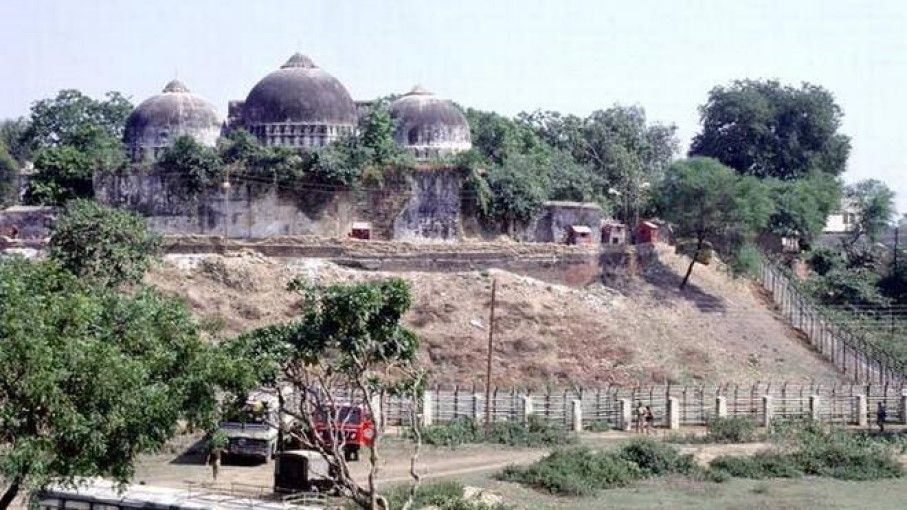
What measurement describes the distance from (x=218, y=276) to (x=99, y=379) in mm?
32521

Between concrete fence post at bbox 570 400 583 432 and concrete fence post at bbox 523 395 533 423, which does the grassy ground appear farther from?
concrete fence post at bbox 523 395 533 423

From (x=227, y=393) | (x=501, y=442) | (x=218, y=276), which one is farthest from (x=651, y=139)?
(x=227, y=393)

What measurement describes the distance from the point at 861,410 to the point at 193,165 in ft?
84.2

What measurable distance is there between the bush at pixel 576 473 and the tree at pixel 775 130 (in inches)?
1649

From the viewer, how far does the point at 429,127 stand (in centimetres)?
6350

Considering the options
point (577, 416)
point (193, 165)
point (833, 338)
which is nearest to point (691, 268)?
point (833, 338)

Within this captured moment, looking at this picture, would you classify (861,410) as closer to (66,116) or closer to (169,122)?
(169,122)

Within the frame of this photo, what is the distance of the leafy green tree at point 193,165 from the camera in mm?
56469

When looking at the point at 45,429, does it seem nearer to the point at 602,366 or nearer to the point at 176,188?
the point at 602,366

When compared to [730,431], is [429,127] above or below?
above

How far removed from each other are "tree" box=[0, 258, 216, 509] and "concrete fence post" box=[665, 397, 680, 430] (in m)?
20.6

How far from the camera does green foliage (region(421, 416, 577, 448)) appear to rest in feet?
124

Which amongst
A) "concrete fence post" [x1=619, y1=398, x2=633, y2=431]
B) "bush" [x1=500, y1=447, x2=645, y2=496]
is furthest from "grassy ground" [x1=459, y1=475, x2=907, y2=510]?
"concrete fence post" [x1=619, y1=398, x2=633, y2=431]

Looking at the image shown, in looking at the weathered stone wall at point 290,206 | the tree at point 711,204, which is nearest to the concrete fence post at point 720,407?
the tree at point 711,204
